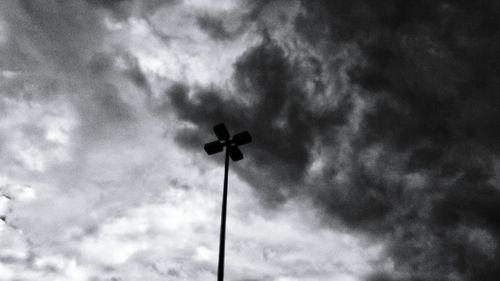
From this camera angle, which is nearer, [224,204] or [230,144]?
[224,204]

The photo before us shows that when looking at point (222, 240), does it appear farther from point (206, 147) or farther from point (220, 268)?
point (206, 147)

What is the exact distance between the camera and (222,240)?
1008 cm

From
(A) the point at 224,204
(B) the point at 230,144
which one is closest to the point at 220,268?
(A) the point at 224,204

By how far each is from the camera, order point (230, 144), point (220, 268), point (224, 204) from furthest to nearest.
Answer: point (230, 144)
point (224, 204)
point (220, 268)

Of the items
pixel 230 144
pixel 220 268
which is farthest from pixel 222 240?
pixel 230 144

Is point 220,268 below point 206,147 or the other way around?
below

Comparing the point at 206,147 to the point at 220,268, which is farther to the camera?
the point at 206,147

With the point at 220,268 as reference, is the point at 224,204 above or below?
above

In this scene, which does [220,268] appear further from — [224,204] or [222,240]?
[224,204]

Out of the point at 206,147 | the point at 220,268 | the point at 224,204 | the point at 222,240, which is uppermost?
the point at 206,147

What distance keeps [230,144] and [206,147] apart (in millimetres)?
796

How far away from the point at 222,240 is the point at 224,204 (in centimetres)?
126

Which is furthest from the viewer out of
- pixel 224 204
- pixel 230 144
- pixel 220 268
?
pixel 230 144

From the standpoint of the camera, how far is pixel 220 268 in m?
9.56
